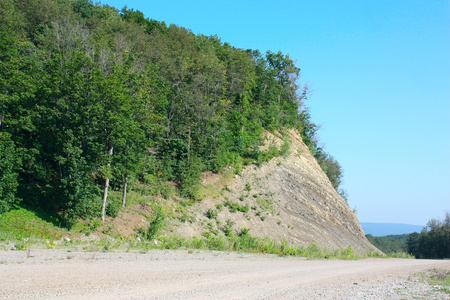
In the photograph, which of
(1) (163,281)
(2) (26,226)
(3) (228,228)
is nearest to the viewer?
(1) (163,281)

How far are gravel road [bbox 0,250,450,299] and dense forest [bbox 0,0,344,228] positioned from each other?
33.9 ft

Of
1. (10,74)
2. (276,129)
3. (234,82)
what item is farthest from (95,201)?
(276,129)

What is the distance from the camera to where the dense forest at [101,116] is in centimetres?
2259

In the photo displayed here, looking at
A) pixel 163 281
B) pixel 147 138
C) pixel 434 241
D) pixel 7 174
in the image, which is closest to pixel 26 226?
pixel 7 174

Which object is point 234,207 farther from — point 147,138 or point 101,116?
point 101,116

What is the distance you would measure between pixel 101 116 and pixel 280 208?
20.5 metres

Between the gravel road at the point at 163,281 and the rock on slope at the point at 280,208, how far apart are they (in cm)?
1360

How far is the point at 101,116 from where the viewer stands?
23312mm

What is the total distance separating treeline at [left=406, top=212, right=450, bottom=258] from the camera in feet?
198

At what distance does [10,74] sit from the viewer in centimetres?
2227

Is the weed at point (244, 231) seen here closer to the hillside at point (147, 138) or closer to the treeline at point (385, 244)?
the hillside at point (147, 138)

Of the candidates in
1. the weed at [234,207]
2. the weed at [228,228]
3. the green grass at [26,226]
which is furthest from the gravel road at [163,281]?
the weed at [234,207]

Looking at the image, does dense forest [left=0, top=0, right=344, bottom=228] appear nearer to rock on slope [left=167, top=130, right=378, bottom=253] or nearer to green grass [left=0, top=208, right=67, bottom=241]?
green grass [left=0, top=208, right=67, bottom=241]

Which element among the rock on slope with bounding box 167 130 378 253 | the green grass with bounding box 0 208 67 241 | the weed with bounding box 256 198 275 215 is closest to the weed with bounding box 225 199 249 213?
the rock on slope with bounding box 167 130 378 253
